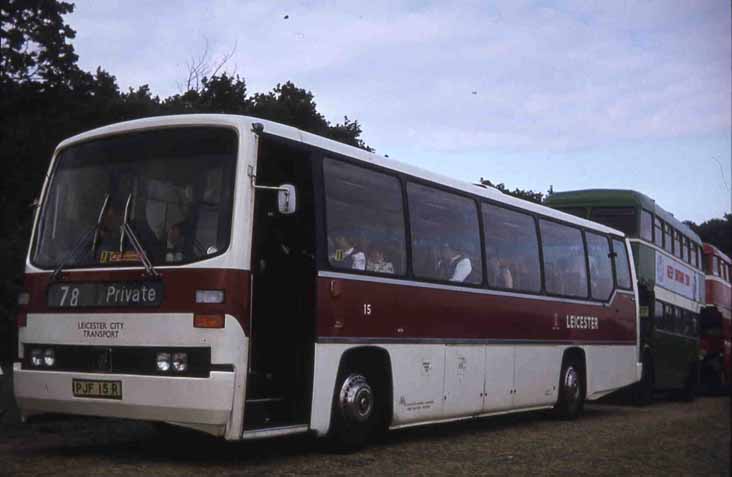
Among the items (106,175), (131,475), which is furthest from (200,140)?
(131,475)

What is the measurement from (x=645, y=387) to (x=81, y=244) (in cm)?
1607

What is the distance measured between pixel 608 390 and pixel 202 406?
1099 cm

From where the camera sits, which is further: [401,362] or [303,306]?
[401,362]

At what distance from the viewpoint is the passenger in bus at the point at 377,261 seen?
435 inches

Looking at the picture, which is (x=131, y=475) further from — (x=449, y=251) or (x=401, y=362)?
(x=449, y=251)

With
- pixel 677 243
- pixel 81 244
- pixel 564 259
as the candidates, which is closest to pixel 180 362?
pixel 81 244

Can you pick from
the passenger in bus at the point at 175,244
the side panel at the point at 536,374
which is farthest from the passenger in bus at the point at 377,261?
the side panel at the point at 536,374

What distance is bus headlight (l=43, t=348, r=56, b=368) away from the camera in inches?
Answer: 380

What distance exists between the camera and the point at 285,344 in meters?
10.1

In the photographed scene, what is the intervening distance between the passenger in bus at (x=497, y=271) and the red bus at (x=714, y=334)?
17933 millimetres

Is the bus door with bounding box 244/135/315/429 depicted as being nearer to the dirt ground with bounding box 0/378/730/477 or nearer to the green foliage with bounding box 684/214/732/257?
the dirt ground with bounding box 0/378/730/477

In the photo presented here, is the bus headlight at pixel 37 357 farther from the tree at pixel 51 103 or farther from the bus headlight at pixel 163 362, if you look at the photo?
the tree at pixel 51 103

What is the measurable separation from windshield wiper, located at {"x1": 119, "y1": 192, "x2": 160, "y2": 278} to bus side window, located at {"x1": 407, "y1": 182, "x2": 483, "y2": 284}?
3598 mm

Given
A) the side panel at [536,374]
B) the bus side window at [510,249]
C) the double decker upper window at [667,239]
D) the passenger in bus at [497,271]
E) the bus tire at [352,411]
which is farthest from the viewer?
the double decker upper window at [667,239]
